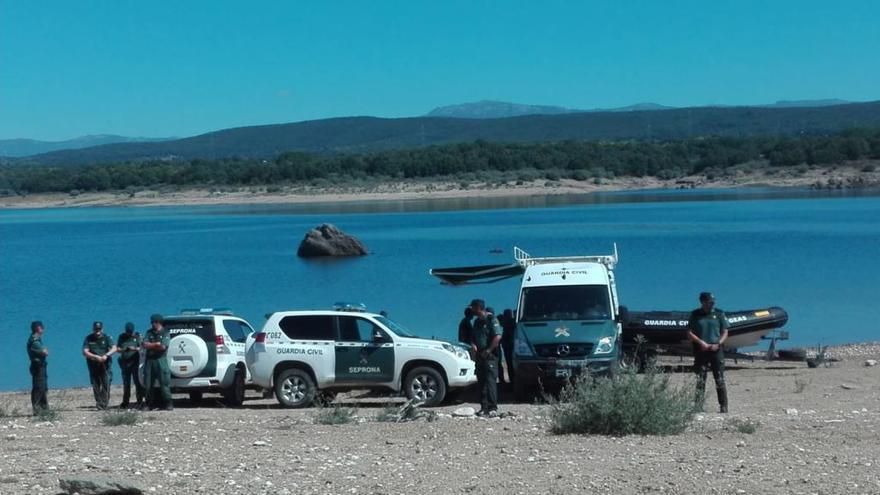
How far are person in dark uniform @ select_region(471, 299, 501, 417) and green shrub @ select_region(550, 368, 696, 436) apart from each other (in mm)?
2784

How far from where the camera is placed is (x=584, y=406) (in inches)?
487

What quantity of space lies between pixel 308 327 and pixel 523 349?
3.01 meters

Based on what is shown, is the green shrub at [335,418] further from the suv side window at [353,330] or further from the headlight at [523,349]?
the headlight at [523,349]

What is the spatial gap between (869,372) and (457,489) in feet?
41.1

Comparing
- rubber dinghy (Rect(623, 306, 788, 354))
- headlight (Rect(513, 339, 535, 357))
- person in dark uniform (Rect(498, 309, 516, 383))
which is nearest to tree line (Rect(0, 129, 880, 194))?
rubber dinghy (Rect(623, 306, 788, 354))

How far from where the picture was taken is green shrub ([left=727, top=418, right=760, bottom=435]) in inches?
489

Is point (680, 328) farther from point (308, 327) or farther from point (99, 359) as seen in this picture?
point (99, 359)

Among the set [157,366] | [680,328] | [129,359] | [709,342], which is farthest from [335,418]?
[680,328]

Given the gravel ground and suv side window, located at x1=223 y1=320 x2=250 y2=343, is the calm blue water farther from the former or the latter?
the gravel ground

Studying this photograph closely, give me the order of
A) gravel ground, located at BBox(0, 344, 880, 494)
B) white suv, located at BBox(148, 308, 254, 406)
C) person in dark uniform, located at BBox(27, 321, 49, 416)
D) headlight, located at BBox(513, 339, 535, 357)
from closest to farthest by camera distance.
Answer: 1. gravel ground, located at BBox(0, 344, 880, 494)
2. person in dark uniform, located at BBox(27, 321, 49, 416)
3. headlight, located at BBox(513, 339, 535, 357)
4. white suv, located at BBox(148, 308, 254, 406)

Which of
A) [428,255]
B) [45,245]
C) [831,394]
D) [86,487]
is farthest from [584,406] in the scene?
[45,245]

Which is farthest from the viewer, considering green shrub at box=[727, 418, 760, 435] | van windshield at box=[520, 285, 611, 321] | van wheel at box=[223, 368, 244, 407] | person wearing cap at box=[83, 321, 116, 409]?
van windshield at box=[520, 285, 611, 321]

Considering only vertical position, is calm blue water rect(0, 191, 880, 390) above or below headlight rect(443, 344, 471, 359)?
below

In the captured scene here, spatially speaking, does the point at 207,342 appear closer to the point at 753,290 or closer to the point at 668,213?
the point at 753,290
